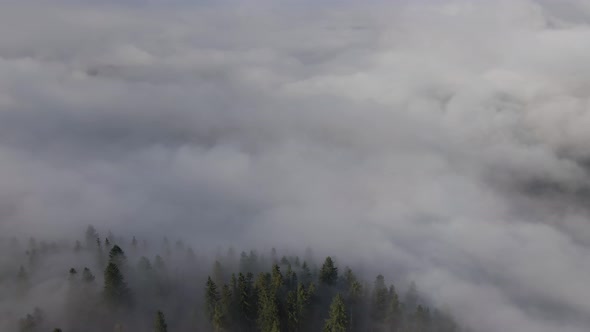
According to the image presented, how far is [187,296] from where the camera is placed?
98.0m

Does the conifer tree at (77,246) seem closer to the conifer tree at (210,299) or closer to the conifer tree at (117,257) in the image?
the conifer tree at (117,257)

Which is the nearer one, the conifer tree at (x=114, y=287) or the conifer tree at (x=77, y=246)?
the conifer tree at (x=114, y=287)

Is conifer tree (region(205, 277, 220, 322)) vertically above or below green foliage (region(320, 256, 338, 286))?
below

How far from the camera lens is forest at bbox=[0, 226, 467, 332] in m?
84.0

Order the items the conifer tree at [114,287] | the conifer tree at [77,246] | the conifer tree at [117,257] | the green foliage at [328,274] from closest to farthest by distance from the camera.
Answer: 1. the conifer tree at [114,287]
2. the conifer tree at [117,257]
3. the green foliage at [328,274]
4. the conifer tree at [77,246]

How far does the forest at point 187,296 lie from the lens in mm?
84000

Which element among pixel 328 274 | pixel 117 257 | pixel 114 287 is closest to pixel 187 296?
pixel 117 257

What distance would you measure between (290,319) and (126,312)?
30951 mm

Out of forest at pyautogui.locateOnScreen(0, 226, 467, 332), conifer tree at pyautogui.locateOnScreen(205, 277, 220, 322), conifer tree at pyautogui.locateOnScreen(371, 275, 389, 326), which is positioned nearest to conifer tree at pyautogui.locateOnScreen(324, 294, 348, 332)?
forest at pyautogui.locateOnScreen(0, 226, 467, 332)

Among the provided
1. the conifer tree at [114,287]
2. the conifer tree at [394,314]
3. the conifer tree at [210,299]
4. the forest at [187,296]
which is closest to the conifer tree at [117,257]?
the forest at [187,296]

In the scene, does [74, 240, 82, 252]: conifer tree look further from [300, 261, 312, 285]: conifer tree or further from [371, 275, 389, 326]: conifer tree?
[371, 275, 389, 326]: conifer tree

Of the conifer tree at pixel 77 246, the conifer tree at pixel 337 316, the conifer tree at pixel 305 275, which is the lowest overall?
the conifer tree at pixel 337 316

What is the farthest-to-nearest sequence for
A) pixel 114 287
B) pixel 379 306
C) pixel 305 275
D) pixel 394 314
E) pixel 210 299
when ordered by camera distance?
1. pixel 305 275
2. pixel 379 306
3. pixel 394 314
4. pixel 114 287
5. pixel 210 299

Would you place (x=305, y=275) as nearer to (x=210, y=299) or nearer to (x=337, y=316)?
(x=337, y=316)
